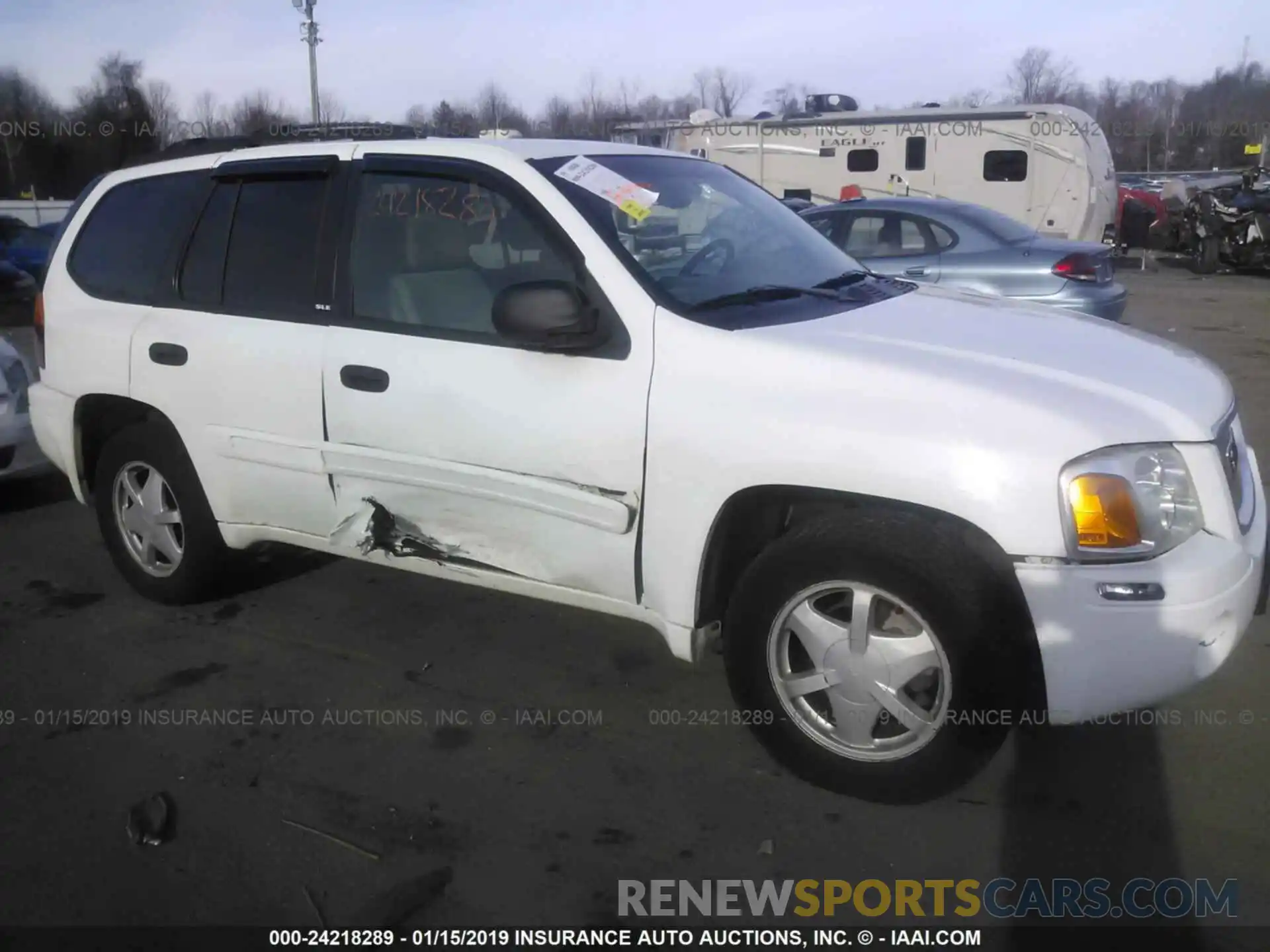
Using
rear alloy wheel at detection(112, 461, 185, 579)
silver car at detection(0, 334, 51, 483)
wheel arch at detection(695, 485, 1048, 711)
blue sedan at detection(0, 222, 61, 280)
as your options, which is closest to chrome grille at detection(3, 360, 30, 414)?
silver car at detection(0, 334, 51, 483)

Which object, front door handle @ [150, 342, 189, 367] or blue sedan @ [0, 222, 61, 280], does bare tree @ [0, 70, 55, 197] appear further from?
front door handle @ [150, 342, 189, 367]

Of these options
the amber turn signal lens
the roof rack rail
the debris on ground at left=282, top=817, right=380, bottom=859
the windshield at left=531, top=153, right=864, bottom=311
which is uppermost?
the roof rack rail

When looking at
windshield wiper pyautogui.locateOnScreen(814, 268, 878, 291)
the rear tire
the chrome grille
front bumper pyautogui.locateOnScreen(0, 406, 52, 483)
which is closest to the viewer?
windshield wiper pyautogui.locateOnScreen(814, 268, 878, 291)

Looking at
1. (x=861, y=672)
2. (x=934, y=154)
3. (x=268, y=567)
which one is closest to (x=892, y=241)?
(x=268, y=567)

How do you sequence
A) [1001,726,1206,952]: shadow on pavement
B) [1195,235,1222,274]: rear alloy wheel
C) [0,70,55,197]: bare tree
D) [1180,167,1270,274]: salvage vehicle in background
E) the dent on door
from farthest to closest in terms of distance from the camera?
1. [0,70,55,197]: bare tree
2. [1195,235,1222,274]: rear alloy wheel
3. [1180,167,1270,274]: salvage vehicle in background
4. the dent on door
5. [1001,726,1206,952]: shadow on pavement

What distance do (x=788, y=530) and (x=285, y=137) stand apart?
270cm

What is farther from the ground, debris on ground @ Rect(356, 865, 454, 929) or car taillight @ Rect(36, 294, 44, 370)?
car taillight @ Rect(36, 294, 44, 370)

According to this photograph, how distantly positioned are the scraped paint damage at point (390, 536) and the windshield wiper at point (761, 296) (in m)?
1.17

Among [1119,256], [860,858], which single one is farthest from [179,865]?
[1119,256]

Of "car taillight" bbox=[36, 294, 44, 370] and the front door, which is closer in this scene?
the front door

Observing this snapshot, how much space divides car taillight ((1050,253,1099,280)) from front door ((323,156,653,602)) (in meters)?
6.00

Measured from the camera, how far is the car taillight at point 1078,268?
838 cm

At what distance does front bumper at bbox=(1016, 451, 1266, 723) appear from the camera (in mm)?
2740

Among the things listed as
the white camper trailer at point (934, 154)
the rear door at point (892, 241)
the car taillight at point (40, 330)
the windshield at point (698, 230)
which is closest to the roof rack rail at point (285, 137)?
the car taillight at point (40, 330)
